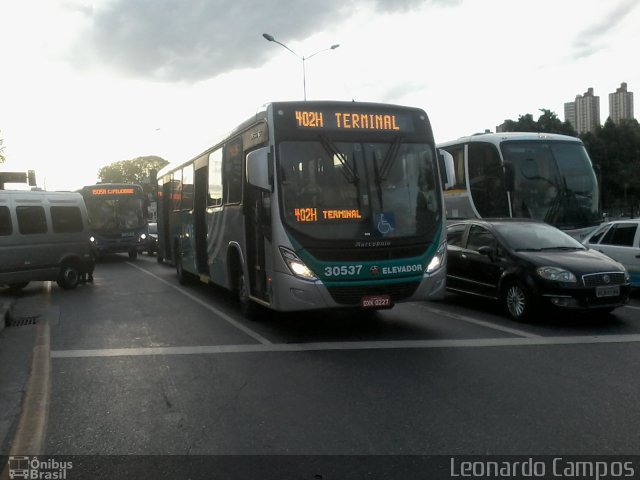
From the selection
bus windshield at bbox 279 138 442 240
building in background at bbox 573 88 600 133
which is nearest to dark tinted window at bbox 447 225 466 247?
bus windshield at bbox 279 138 442 240

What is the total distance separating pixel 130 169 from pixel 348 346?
102m

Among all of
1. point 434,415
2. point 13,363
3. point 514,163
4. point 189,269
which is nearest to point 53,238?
point 189,269

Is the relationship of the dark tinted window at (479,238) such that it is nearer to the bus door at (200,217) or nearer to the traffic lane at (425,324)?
the traffic lane at (425,324)

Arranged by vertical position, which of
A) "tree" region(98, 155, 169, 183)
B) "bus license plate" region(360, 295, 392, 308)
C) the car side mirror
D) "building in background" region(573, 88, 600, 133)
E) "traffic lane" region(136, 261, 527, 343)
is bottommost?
"traffic lane" region(136, 261, 527, 343)

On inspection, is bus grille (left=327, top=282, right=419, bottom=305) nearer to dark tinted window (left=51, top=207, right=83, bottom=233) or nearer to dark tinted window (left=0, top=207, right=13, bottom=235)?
dark tinted window (left=0, top=207, right=13, bottom=235)

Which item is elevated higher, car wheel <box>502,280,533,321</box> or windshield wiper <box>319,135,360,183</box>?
windshield wiper <box>319,135,360,183</box>

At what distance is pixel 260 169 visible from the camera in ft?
25.5

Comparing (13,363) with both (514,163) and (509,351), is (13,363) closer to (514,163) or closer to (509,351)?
(509,351)

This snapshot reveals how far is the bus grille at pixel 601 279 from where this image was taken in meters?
8.74

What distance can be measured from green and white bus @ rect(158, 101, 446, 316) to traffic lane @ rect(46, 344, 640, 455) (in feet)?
3.14

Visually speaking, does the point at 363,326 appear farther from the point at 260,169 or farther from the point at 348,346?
the point at 260,169

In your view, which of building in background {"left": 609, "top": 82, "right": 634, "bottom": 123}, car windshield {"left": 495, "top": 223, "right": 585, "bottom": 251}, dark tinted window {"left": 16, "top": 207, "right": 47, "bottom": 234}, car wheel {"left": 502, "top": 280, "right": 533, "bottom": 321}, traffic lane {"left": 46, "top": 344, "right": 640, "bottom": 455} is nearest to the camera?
traffic lane {"left": 46, "top": 344, "right": 640, "bottom": 455}

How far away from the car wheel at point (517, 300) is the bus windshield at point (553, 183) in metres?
5.55

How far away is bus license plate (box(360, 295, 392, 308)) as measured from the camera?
309 inches
